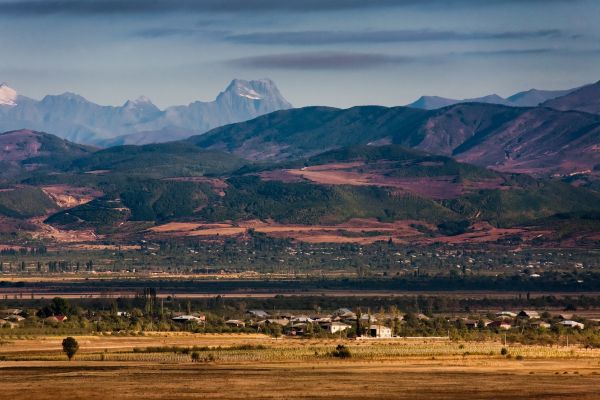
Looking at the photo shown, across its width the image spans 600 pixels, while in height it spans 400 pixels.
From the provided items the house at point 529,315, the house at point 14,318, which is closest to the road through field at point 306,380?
the house at point 14,318

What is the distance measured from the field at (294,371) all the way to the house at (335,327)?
1335cm

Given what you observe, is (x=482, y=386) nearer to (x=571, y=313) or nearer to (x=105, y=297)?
(x=571, y=313)

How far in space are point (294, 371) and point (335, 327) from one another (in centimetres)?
4760

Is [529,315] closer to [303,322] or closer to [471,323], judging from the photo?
[471,323]

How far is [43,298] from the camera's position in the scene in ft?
632

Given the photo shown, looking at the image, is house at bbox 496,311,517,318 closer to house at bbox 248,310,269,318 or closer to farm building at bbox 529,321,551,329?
farm building at bbox 529,321,551,329

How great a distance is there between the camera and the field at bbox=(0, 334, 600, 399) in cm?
8100

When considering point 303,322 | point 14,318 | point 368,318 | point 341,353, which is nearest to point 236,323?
point 303,322

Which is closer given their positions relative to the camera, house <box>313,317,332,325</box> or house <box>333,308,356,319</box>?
house <box>313,317,332,325</box>

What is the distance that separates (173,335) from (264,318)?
23537 mm

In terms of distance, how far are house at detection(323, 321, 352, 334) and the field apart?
1335 centimetres

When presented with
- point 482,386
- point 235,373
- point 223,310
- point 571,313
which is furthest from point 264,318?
point 482,386

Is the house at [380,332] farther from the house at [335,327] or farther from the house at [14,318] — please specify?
the house at [14,318]

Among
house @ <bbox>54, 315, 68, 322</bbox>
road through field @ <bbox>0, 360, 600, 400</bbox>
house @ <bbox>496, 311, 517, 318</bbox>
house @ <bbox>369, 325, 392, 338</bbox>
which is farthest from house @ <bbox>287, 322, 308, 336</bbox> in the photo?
road through field @ <bbox>0, 360, 600, 400</bbox>
